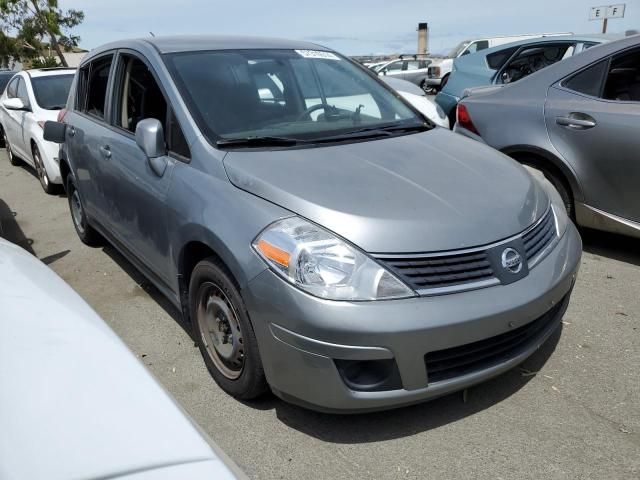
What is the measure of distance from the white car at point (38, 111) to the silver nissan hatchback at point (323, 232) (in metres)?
3.70

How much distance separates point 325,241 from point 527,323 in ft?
3.13

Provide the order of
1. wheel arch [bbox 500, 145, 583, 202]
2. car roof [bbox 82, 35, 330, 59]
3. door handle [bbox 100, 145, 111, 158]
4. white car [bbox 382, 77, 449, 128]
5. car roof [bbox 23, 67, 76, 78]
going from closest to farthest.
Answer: car roof [bbox 82, 35, 330, 59] → door handle [bbox 100, 145, 111, 158] → wheel arch [bbox 500, 145, 583, 202] → white car [bbox 382, 77, 449, 128] → car roof [bbox 23, 67, 76, 78]

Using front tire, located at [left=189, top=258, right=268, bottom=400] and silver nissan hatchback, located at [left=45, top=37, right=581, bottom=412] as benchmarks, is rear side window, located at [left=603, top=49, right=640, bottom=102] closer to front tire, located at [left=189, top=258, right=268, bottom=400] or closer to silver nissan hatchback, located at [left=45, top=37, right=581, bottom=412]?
silver nissan hatchback, located at [left=45, top=37, right=581, bottom=412]

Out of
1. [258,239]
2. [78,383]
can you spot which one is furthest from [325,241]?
[78,383]

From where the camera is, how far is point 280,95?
3.33m

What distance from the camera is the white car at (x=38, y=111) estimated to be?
6.76 meters

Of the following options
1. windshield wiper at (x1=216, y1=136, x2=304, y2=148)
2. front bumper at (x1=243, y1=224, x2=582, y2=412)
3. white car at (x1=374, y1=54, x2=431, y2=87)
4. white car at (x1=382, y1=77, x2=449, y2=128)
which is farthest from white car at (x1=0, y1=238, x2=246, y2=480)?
white car at (x1=374, y1=54, x2=431, y2=87)

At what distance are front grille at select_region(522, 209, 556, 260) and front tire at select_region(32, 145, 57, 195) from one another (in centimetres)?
605

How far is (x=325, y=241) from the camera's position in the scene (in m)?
2.23

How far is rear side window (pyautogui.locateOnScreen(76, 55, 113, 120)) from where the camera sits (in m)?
4.04

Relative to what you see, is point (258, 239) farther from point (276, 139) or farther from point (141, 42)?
point (141, 42)

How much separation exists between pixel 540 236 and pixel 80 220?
3.96m

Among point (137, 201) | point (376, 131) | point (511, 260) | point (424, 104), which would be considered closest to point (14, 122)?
point (137, 201)

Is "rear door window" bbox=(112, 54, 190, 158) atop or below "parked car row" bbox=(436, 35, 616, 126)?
atop
